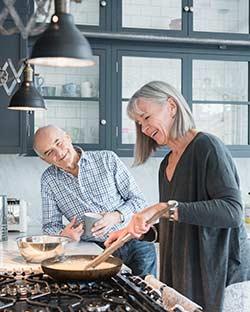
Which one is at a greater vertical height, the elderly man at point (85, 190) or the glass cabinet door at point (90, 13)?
the glass cabinet door at point (90, 13)

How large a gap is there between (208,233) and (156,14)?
1936 mm

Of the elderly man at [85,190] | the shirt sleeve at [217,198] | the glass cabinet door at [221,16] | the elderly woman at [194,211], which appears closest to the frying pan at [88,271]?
the elderly woman at [194,211]

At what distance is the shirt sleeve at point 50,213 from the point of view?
2.85 m

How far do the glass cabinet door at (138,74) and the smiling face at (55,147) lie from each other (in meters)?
0.79

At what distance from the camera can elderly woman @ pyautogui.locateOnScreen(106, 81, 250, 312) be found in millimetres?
2070

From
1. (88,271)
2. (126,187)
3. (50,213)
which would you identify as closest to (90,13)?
(126,187)

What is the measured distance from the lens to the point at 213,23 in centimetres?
373

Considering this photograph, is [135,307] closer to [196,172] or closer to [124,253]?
[196,172]

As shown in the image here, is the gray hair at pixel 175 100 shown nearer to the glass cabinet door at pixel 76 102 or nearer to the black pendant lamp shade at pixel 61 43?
the black pendant lamp shade at pixel 61 43

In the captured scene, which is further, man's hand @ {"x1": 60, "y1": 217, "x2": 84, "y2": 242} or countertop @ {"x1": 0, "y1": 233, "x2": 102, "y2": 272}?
man's hand @ {"x1": 60, "y1": 217, "x2": 84, "y2": 242}

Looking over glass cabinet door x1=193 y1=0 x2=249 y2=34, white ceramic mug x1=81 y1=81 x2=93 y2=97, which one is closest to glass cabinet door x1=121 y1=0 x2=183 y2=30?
glass cabinet door x1=193 y1=0 x2=249 y2=34

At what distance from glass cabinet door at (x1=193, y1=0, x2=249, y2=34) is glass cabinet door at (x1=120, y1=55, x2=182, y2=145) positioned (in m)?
0.30

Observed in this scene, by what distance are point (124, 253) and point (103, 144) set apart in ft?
3.08

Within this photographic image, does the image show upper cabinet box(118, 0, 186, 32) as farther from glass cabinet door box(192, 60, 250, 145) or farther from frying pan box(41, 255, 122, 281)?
frying pan box(41, 255, 122, 281)
